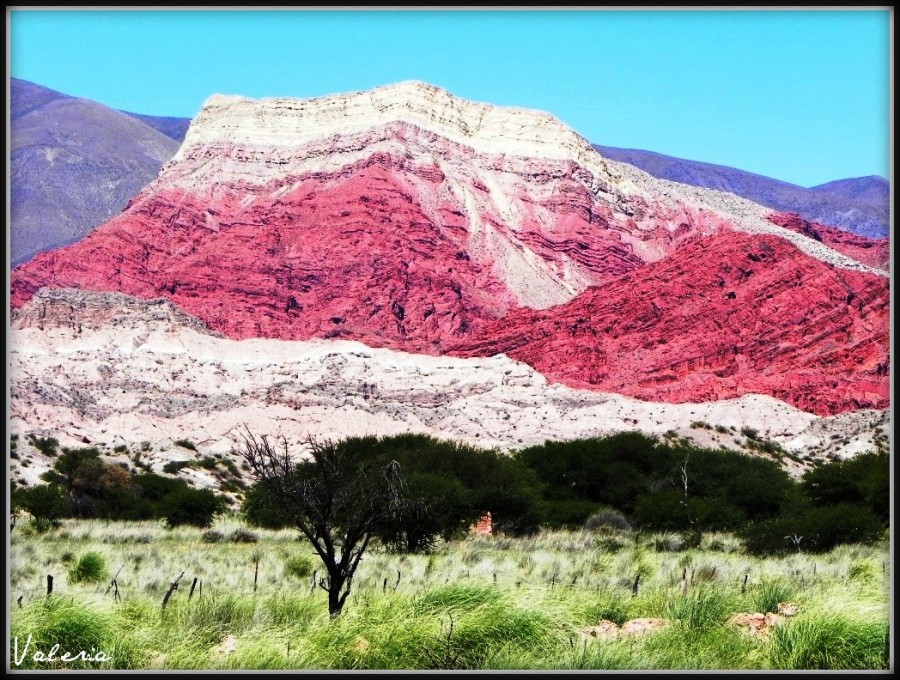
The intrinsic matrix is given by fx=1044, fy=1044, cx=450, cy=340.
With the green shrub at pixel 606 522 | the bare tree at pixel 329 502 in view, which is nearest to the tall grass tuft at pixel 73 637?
the bare tree at pixel 329 502

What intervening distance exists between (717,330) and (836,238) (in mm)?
79849

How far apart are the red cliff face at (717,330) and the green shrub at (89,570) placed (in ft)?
249

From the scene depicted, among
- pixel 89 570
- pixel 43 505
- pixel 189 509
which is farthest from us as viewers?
Result: pixel 189 509

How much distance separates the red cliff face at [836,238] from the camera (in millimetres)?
163125

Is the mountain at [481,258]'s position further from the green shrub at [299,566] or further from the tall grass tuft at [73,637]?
the tall grass tuft at [73,637]

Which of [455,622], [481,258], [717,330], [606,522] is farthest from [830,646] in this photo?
[481,258]

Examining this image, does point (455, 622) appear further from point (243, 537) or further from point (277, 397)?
point (277, 397)

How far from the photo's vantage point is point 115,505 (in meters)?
38.1

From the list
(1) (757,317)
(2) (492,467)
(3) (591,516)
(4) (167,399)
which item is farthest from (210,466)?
(1) (757,317)

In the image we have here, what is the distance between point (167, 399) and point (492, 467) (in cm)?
5977

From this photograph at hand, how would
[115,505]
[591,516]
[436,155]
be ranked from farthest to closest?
[436,155]
[115,505]
[591,516]

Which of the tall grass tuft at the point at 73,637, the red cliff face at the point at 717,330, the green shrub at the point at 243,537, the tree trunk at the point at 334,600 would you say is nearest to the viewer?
the tall grass tuft at the point at 73,637

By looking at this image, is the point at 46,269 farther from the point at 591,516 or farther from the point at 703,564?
the point at 703,564

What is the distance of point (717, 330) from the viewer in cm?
10181
